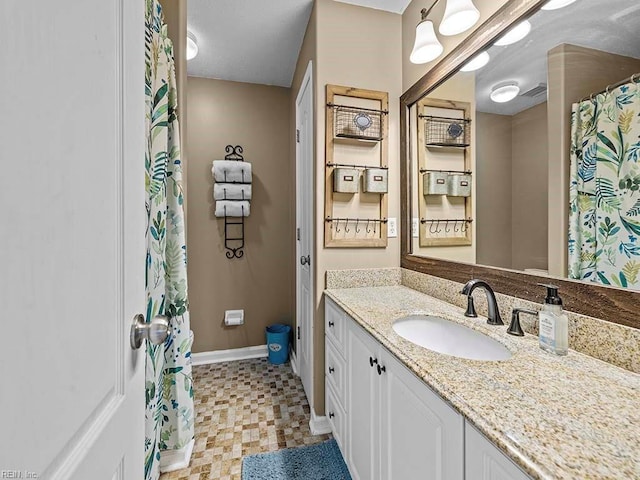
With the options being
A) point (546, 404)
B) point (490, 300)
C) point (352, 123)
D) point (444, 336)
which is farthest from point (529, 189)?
point (352, 123)

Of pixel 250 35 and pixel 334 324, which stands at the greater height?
pixel 250 35

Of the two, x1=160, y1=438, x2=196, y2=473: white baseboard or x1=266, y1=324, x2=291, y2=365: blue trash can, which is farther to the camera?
x1=266, y1=324, x2=291, y2=365: blue trash can

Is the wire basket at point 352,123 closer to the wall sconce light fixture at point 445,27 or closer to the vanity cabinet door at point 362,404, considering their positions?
the wall sconce light fixture at point 445,27

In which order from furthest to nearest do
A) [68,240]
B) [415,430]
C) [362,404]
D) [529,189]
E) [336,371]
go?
1. [336,371]
2. [362,404]
3. [529,189]
4. [415,430]
5. [68,240]

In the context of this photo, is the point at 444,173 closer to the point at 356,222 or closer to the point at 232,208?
the point at 356,222

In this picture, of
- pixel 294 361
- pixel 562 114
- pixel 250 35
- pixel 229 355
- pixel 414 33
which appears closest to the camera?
pixel 562 114

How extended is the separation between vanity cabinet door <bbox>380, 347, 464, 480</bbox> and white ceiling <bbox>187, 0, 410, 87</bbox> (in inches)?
81.1

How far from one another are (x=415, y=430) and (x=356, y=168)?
1.39 metres

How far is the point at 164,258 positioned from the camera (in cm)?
133

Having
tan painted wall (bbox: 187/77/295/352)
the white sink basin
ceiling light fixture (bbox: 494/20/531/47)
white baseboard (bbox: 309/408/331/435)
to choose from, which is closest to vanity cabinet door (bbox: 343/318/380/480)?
the white sink basin

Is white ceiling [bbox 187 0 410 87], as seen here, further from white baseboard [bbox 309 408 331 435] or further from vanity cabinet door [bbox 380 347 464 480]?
white baseboard [bbox 309 408 331 435]

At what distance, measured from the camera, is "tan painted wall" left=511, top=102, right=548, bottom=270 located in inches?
41.4

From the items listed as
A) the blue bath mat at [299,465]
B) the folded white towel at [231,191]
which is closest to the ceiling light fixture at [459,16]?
the folded white towel at [231,191]

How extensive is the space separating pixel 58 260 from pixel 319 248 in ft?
4.75
